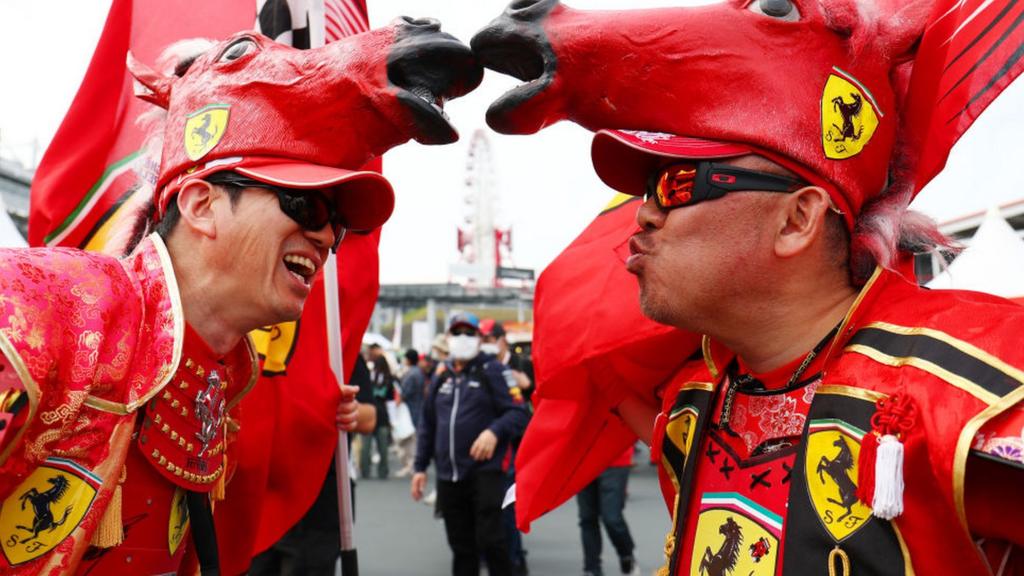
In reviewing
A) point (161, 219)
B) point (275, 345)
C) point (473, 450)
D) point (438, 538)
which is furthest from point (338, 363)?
point (438, 538)

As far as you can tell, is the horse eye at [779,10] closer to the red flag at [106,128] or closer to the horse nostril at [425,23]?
the horse nostril at [425,23]

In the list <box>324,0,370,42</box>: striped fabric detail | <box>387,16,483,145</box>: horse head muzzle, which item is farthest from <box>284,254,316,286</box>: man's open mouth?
<box>324,0,370,42</box>: striped fabric detail

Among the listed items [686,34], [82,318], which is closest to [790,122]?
[686,34]

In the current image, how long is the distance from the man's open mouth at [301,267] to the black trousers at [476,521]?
4304mm

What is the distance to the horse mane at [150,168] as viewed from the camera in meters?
2.46

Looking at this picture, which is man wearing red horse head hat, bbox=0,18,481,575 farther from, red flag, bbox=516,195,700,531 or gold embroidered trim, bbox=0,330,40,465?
red flag, bbox=516,195,700,531

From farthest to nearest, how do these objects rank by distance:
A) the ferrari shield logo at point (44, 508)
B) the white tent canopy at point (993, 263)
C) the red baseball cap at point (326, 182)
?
the white tent canopy at point (993, 263) < the red baseball cap at point (326, 182) < the ferrari shield logo at point (44, 508)

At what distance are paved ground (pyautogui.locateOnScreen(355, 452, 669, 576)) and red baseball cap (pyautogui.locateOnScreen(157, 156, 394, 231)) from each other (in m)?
5.34

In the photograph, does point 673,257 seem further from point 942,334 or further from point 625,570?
point 625,570

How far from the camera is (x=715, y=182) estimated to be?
6.07 feet

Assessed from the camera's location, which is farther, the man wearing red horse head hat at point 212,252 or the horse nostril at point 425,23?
the horse nostril at point 425,23

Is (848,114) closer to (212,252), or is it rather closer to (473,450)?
(212,252)

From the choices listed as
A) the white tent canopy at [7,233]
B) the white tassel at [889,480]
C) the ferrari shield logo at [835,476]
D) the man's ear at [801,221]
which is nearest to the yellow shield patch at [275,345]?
the man's ear at [801,221]

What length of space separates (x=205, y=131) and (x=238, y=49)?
Result: 0.24 metres
